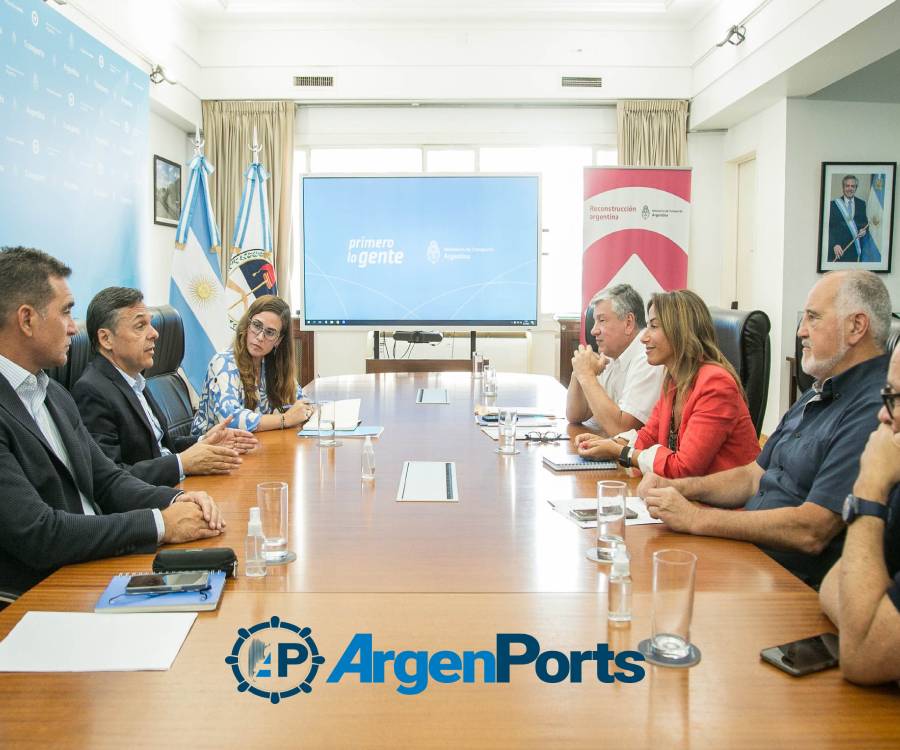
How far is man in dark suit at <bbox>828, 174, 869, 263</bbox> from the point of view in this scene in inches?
239

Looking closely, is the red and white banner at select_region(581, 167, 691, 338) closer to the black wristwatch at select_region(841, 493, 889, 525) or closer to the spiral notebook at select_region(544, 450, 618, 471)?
the spiral notebook at select_region(544, 450, 618, 471)

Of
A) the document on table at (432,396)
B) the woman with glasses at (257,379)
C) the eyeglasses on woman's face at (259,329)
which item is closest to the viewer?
the woman with glasses at (257,379)

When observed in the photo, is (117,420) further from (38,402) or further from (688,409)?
(688,409)

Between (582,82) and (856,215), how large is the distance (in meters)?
2.55

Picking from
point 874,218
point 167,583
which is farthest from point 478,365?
point 874,218

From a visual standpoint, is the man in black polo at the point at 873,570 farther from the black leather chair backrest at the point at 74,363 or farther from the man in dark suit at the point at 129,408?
the black leather chair backrest at the point at 74,363

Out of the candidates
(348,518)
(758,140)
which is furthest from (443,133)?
(348,518)

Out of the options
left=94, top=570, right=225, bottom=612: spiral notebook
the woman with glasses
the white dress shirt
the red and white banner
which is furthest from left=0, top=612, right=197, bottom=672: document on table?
the red and white banner

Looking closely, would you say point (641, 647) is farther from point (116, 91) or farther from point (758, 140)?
point (758, 140)

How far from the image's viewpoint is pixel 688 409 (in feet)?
8.01

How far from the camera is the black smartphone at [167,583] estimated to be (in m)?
1.37

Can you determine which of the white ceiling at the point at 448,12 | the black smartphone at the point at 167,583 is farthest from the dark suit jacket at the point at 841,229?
the black smartphone at the point at 167,583

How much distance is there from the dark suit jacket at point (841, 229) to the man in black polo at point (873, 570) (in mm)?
5322

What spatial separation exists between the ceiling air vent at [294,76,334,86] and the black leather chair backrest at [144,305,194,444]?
14.3 ft
